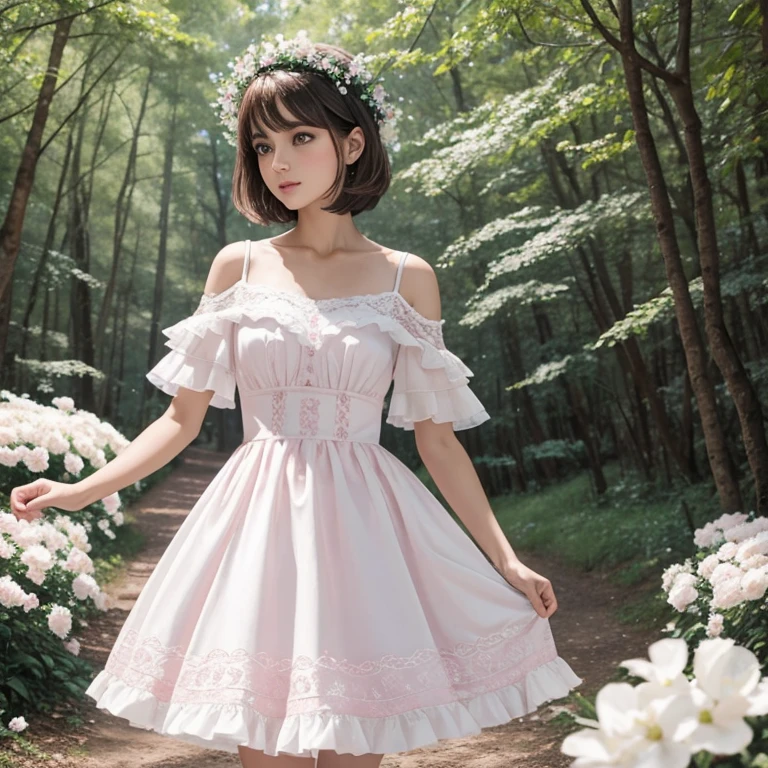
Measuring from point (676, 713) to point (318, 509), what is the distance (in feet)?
3.66

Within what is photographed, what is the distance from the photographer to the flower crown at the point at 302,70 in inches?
87.8

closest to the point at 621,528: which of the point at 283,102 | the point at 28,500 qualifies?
the point at 283,102

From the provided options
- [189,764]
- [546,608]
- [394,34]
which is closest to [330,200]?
[546,608]

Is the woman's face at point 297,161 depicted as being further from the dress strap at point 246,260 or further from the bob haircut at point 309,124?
the dress strap at point 246,260

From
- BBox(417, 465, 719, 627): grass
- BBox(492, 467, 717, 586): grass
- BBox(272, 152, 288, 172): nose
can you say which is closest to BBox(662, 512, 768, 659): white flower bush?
BBox(417, 465, 719, 627): grass

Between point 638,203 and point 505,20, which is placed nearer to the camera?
point 505,20

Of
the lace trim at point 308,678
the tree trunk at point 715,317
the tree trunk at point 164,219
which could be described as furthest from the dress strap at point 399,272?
the tree trunk at point 164,219

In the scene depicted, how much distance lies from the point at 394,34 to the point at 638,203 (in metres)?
2.06

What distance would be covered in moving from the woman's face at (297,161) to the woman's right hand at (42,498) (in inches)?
33.1

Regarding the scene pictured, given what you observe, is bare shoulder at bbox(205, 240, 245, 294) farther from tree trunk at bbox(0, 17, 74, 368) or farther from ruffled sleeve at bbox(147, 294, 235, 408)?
tree trunk at bbox(0, 17, 74, 368)

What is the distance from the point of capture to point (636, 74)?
4.41 metres

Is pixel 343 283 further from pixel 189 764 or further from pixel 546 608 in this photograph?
pixel 189 764

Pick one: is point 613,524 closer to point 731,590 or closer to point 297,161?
point 731,590

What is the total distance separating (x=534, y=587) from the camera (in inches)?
76.6
